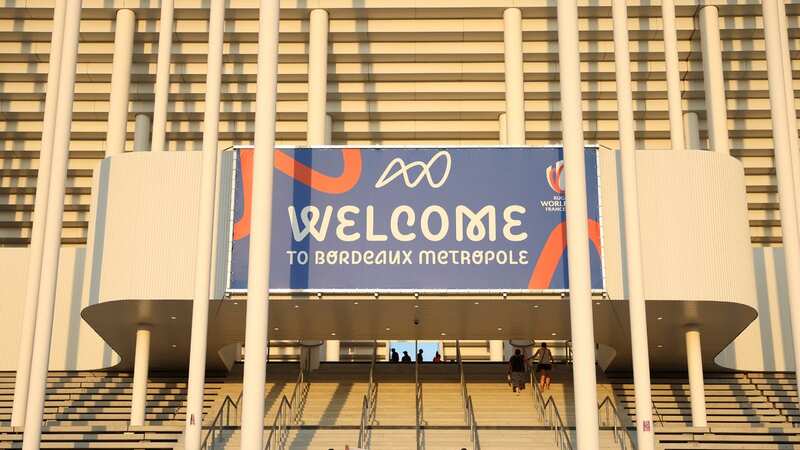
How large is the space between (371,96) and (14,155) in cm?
1005

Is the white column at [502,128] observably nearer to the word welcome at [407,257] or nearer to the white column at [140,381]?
the word welcome at [407,257]

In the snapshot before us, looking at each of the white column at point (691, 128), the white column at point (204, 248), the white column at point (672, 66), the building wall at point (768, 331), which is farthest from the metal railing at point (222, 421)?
the white column at point (691, 128)

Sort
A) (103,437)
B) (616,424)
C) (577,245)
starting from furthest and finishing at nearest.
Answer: (616,424), (103,437), (577,245)

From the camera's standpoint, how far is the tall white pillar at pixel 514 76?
3009cm

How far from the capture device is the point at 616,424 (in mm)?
21969

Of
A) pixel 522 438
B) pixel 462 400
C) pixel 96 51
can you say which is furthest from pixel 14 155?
pixel 522 438

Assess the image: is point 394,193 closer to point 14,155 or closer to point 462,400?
point 462,400

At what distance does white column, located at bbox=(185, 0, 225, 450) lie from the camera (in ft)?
65.1

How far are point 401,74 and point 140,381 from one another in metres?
12.1

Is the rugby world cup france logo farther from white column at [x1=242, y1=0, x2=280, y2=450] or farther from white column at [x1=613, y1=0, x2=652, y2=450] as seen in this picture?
white column at [x1=242, y1=0, x2=280, y2=450]

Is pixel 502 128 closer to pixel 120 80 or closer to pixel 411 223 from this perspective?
pixel 120 80

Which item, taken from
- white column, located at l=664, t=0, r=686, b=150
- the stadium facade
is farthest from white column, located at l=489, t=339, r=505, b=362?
white column, located at l=664, t=0, r=686, b=150

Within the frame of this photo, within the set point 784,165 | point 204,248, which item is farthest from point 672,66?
point 204,248

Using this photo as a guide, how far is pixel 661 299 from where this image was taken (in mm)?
21938
